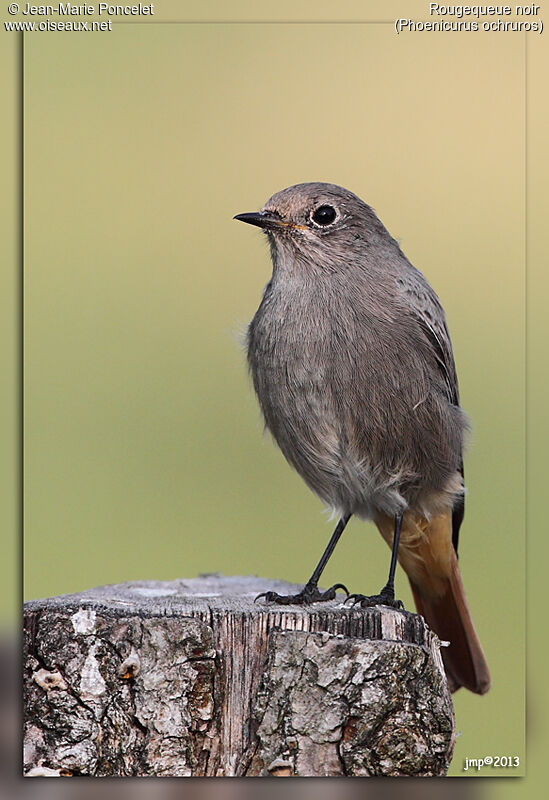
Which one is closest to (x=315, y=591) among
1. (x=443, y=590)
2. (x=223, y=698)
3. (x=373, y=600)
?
(x=373, y=600)

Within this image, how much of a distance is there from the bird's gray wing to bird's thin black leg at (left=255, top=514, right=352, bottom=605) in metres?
0.69

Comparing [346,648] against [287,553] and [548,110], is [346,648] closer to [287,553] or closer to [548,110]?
[287,553]

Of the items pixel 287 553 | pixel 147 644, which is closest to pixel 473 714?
pixel 287 553

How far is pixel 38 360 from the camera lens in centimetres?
438

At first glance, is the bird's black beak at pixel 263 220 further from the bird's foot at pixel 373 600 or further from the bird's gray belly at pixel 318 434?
the bird's foot at pixel 373 600

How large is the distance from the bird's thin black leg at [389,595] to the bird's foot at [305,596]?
13 centimetres

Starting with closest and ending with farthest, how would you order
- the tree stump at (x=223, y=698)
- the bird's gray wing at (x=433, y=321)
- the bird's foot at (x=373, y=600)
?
the tree stump at (x=223, y=698)
the bird's foot at (x=373, y=600)
the bird's gray wing at (x=433, y=321)

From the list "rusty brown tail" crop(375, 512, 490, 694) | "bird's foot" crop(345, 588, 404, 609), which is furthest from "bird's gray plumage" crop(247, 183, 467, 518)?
"bird's foot" crop(345, 588, 404, 609)

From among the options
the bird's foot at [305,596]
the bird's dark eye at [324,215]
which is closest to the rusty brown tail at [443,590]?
the bird's foot at [305,596]

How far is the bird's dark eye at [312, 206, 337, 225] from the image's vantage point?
4.55m

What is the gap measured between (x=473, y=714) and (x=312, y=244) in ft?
7.27

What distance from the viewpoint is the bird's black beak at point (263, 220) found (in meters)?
4.41

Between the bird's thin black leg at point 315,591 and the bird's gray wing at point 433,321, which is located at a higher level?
the bird's gray wing at point 433,321

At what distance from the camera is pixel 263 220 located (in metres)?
4.43
